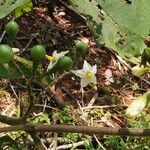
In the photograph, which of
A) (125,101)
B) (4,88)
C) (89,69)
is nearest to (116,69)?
(125,101)

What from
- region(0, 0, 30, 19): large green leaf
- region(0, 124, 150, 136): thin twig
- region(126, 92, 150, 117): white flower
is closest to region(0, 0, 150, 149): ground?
region(126, 92, 150, 117): white flower

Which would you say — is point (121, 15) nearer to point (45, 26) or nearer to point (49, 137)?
point (49, 137)

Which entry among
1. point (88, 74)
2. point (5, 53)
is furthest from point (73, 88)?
point (5, 53)

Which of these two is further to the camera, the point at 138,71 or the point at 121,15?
the point at 138,71

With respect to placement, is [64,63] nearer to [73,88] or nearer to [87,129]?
[87,129]

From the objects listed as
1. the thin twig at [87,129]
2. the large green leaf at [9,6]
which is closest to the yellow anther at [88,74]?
the thin twig at [87,129]

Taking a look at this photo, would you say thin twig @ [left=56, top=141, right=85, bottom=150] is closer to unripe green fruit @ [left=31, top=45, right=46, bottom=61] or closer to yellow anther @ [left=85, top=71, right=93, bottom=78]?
yellow anther @ [left=85, top=71, right=93, bottom=78]
